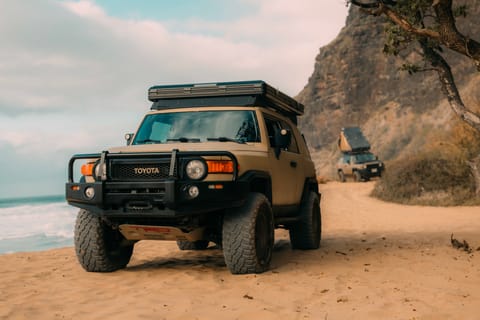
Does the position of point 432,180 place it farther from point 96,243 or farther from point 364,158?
point 96,243

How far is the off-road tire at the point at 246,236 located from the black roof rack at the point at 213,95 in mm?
1461

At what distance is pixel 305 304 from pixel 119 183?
7.94ft

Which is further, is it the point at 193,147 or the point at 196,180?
the point at 193,147

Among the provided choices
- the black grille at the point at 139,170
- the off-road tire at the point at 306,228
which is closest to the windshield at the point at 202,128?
the black grille at the point at 139,170

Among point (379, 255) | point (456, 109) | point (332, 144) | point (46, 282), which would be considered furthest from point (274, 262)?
point (332, 144)

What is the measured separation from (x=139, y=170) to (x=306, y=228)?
3.46m

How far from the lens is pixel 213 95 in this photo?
735cm

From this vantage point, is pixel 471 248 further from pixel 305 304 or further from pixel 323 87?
pixel 323 87

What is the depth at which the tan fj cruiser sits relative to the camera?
5906 mm

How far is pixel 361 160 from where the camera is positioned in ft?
102

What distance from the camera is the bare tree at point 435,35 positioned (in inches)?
342

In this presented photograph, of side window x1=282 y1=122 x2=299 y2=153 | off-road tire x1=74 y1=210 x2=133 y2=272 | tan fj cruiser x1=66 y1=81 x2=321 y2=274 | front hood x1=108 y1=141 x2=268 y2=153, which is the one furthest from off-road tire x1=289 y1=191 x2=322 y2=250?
off-road tire x1=74 y1=210 x2=133 y2=272

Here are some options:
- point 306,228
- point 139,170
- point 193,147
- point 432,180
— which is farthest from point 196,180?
point 432,180

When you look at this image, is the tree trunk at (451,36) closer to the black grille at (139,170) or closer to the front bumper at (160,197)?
the front bumper at (160,197)
